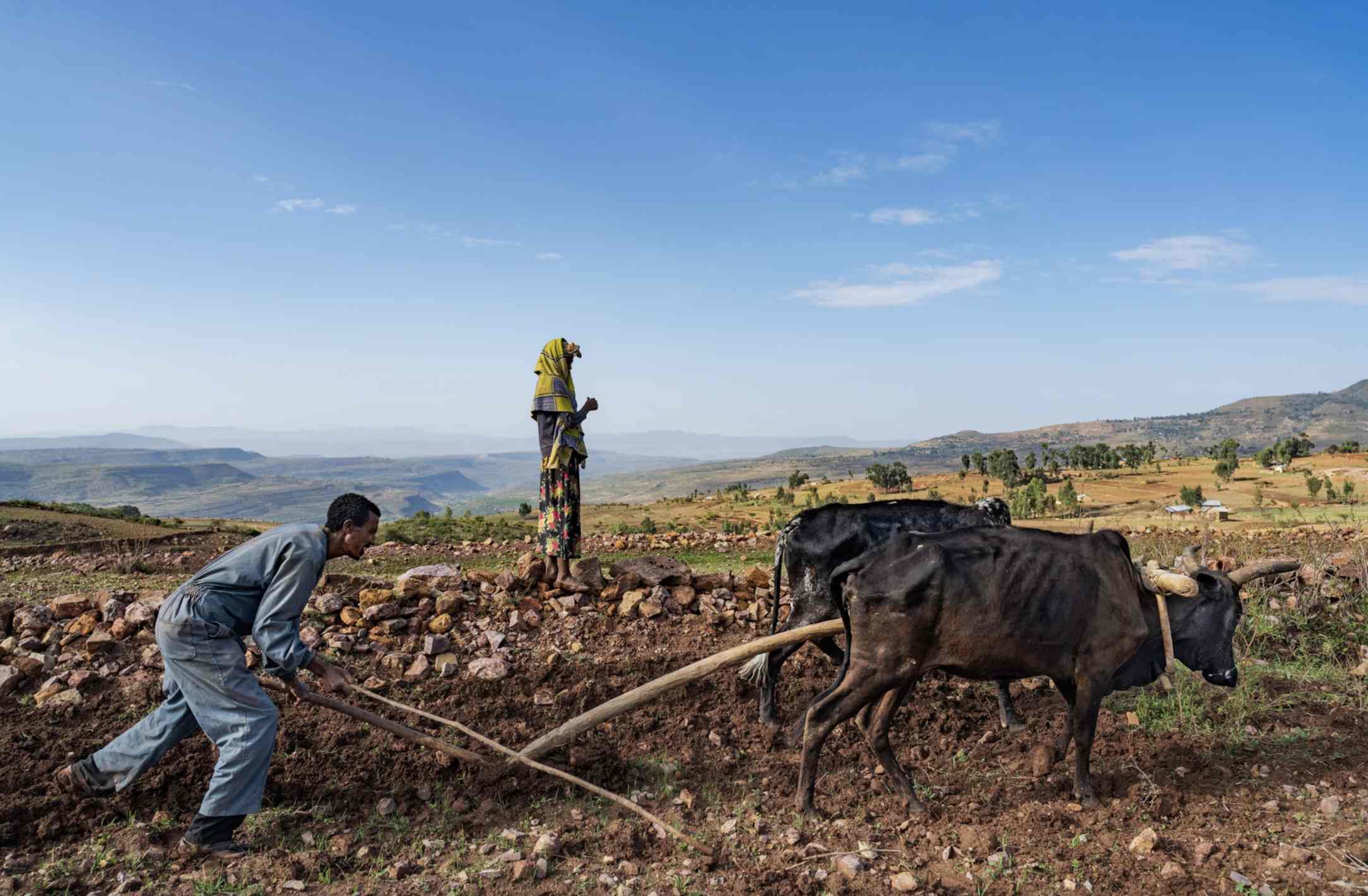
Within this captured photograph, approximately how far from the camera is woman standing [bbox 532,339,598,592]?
7855 millimetres

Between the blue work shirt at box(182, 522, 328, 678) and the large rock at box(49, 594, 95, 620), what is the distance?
373 cm

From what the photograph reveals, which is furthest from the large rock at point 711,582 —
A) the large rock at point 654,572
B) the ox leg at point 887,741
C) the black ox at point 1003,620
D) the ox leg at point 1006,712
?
the ox leg at point 887,741

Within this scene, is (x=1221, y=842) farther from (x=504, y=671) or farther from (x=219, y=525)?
(x=219, y=525)

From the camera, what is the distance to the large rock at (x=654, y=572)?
854 centimetres

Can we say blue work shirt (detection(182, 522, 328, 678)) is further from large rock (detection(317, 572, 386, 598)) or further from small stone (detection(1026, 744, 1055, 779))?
small stone (detection(1026, 744, 1055, 779))

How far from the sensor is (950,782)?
5227mm

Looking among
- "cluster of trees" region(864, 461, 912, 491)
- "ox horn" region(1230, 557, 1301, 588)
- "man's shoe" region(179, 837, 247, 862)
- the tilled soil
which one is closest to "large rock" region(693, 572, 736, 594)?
the tilled soil

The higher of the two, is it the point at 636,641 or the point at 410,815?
the point at 636,641

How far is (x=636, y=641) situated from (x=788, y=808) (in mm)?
2851

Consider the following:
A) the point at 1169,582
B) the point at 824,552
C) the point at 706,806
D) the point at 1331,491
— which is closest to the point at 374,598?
the point at 706,806

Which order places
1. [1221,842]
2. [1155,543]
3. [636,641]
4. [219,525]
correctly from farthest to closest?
[219,525] < [1155,543] < [636,641] < [1221,842]

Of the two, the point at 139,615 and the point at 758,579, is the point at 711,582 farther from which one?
the point at 139,615

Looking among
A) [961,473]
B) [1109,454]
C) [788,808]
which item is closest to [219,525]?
[788,808]

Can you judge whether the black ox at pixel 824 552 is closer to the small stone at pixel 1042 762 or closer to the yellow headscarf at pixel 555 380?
the small stone at pixel 1042 762
